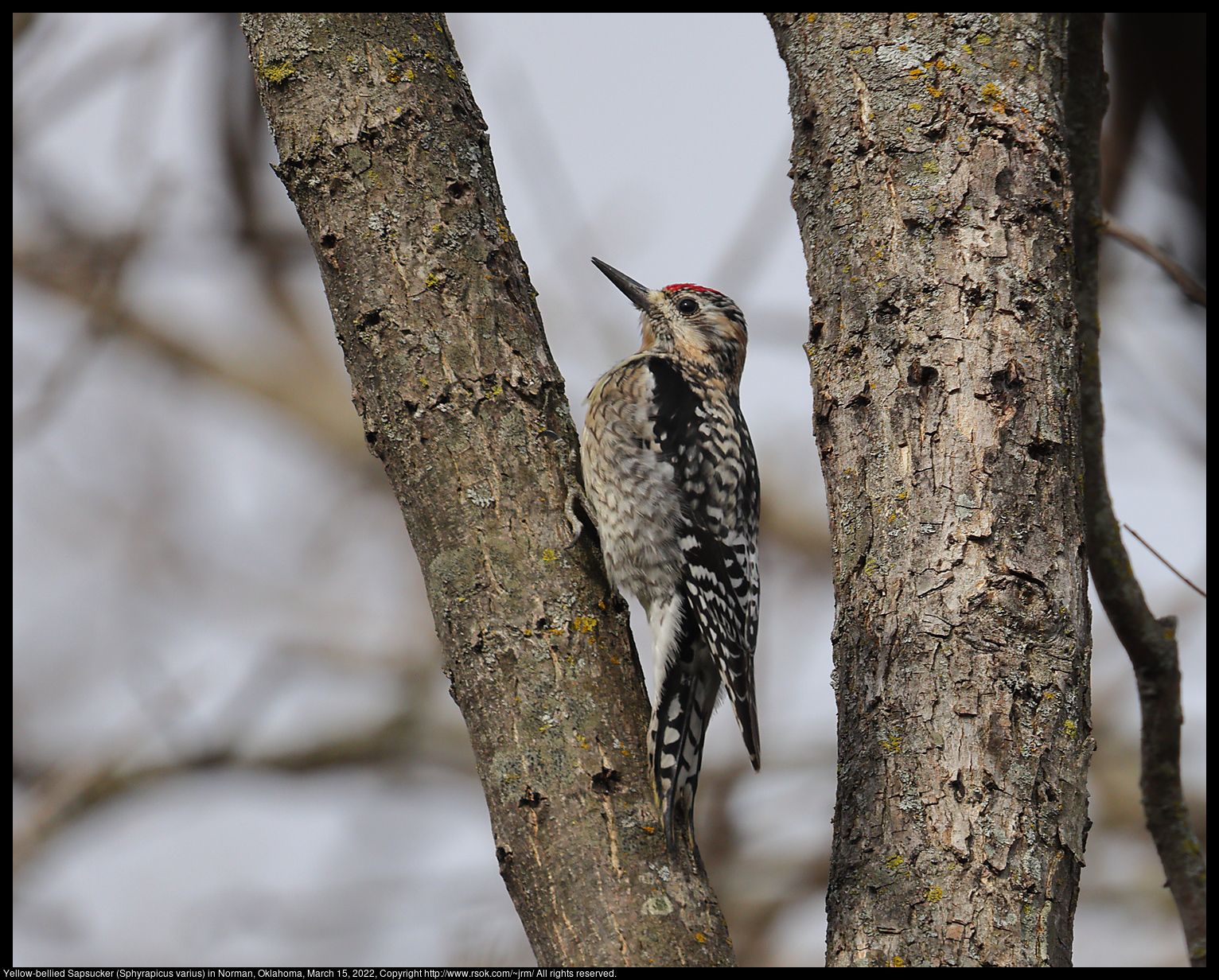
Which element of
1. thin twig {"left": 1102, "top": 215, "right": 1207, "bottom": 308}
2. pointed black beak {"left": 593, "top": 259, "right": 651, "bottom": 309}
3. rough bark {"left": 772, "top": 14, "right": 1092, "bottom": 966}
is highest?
pointed black beak {"left": 593, "top": 259, "right": 651, "bottom": 309}

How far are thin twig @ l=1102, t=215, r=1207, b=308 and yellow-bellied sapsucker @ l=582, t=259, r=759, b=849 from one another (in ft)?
4.33

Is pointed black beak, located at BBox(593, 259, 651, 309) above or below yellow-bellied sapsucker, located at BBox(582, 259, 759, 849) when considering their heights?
above

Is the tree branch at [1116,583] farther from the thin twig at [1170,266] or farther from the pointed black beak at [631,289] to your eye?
the pointed black beak at [631,289]

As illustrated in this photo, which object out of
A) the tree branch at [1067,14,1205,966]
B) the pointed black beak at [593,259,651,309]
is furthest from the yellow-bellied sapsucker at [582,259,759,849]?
the tree branch at [1067,14,1205,966]

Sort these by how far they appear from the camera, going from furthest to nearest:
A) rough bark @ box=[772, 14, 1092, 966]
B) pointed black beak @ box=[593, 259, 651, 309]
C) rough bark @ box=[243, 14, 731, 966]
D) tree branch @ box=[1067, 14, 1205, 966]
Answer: pointed black beak @ box=[593, 259, 651, 309]
tree branch @ box=[1067, 14, 1205, 966]
rough bark @ box=[243, 14, 731, 966]
rough bark @ box=[772, 14, 1092, 966]

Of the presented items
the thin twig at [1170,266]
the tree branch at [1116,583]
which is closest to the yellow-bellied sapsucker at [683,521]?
the tree branch at [1116,583]

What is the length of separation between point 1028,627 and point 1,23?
4.44 meters

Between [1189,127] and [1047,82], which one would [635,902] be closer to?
[1047,82]

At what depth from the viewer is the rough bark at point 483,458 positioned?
6.84 feet

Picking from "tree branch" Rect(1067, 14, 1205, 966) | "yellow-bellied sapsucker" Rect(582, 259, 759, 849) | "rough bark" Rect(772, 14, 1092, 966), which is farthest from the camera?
"yellow-bellied sapsucker" Rect(582, 259, 759, 849)

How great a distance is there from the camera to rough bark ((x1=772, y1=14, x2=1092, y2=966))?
1942 mm

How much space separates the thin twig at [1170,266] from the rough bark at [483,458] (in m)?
1.72

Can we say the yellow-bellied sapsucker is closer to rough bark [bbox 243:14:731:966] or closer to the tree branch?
rough bark [bbox 243:14:731:966]

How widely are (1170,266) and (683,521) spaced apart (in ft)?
5.84
